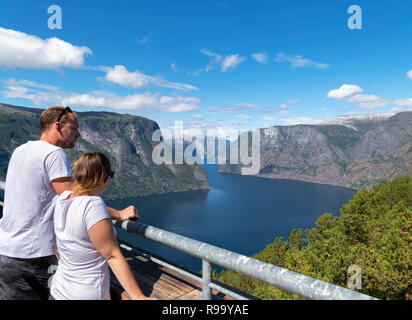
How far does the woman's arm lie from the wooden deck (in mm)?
1611

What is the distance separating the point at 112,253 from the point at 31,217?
145 centimetres

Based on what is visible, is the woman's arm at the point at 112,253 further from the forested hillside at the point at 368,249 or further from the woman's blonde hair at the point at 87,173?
the forested hillside at the point at 368,249

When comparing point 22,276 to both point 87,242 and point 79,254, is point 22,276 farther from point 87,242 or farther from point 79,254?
point 87,242

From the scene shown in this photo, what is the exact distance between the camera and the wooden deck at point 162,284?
3.88m

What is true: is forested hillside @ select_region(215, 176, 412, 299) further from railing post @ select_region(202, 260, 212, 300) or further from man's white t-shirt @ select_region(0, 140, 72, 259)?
man's white t-shirt @ select_region(0, 140, 72, 259)

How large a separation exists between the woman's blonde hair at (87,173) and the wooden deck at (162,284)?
1.97m

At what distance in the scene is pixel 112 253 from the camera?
2.29 m

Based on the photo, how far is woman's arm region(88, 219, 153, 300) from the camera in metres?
2.23

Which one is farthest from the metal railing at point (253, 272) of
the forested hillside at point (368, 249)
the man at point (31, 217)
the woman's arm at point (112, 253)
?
the forested hillside at point (368, 249)

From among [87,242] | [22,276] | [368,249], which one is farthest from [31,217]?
[368,249]

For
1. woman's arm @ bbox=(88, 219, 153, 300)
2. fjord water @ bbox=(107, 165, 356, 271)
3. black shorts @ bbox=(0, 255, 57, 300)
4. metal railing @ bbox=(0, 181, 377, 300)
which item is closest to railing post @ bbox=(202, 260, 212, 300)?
metal railing @ bbox=(0, 181, 377, 300)

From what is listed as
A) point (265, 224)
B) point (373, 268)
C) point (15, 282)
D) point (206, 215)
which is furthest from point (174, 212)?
point (15, 282)

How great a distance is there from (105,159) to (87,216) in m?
0.61

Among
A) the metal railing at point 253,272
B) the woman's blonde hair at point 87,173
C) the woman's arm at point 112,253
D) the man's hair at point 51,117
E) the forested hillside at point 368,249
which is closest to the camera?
the metal railing at point 253,272
